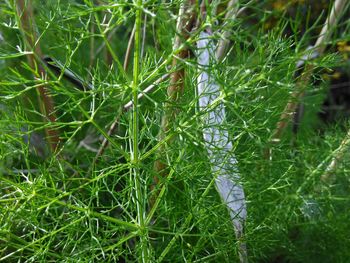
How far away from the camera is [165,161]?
3.57ft

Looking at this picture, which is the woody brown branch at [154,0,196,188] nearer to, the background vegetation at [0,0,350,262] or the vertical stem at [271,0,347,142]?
the background vegetation at [0,0,350,262]

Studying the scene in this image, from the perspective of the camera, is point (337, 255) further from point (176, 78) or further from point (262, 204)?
point (176, 78)

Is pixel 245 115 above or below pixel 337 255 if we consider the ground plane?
above

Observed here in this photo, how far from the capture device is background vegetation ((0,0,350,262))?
95 cm

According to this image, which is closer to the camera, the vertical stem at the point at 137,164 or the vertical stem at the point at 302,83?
the vertical stem at the point at 137,164

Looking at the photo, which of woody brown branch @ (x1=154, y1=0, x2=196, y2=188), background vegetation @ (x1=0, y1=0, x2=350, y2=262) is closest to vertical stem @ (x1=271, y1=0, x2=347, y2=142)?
background vegetation @ (x1=0, y1=0, x2=350, y2=262)

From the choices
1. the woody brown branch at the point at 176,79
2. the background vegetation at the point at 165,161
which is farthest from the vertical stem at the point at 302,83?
the woody brown branch at the point at 176,79

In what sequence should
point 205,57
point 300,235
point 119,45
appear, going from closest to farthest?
point 205,57
point 300,235
point 119,45

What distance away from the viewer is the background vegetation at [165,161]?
953mm

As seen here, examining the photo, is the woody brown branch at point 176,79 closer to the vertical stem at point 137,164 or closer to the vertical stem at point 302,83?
the vertical stem at point 137,164

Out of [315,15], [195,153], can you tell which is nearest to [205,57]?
[195,153]

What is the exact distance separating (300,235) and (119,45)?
979 mm

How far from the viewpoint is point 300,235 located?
1546 millimetres

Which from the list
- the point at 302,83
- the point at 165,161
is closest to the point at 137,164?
the point at 165,161
